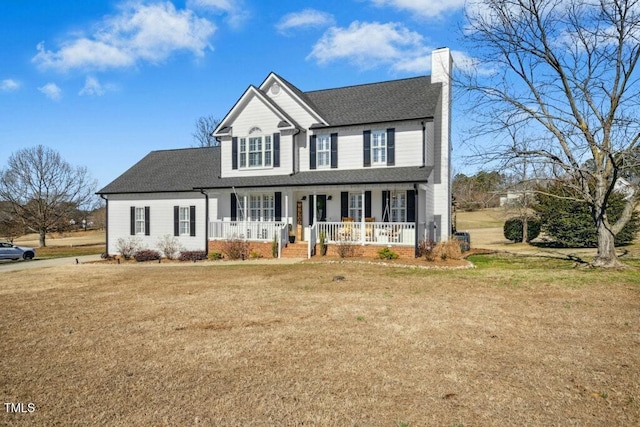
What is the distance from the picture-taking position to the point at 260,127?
71.4ft

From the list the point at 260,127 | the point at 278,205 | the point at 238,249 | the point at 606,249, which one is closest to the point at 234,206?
the point at 278,205

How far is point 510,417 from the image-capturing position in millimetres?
4156

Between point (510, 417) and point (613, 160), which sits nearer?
point (510, 417)

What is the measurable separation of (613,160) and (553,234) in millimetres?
13686

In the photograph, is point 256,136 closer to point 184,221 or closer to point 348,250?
point 184,221

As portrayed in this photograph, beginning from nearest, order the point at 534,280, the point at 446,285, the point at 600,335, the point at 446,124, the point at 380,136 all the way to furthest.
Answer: the point at 600,335 → the point at 446,285 → the point at 534,280 → the point at 380,136 → the point at 446,124

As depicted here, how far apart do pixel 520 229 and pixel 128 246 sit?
91.4ft

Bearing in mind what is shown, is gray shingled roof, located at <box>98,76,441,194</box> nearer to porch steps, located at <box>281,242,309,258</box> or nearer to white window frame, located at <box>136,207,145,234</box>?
white window frame, located at <box>136,207,145,234</box>

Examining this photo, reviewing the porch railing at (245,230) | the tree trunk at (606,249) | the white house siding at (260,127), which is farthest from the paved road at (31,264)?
the tree trunk at (606,249)

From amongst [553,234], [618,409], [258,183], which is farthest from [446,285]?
[553,234]

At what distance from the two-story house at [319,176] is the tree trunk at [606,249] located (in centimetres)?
684

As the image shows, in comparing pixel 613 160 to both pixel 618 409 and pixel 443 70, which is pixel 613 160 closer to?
pixel 443 70

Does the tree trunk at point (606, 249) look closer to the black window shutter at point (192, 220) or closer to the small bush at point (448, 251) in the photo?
the small bush at point (448, 251)

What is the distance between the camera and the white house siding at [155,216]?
2300cm
